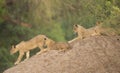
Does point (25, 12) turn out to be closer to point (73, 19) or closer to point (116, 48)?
point (73, 19)

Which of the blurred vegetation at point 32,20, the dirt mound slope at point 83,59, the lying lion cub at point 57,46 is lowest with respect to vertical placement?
the dirt mound slope at point 83,59

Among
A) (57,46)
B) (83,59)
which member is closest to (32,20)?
(57,46)

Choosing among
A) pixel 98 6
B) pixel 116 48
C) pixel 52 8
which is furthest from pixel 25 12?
pixel 116 48

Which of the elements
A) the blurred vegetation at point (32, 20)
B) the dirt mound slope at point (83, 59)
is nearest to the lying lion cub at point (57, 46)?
the dirt mound slope at point (83, 59)

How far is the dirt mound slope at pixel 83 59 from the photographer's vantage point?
1160 cm

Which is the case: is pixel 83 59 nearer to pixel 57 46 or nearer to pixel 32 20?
pixel 57 46

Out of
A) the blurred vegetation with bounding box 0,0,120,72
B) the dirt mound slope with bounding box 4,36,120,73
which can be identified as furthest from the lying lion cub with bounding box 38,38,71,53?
the blurred vegetation with bounding box 0,0,120,72

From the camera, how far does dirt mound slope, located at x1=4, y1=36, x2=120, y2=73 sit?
457 inches

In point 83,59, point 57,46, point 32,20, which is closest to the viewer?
point 83,59

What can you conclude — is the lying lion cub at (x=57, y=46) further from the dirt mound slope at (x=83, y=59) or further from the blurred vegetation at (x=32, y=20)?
the blurred vegetation at (x=32, y=20)

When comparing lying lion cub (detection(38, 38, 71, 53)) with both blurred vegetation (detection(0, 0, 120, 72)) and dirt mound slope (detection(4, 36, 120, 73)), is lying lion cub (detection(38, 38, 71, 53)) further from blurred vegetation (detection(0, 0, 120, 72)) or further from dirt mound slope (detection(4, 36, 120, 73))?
blurred vegetation (detection(0, 0, 120, 72))

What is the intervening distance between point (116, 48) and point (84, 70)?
1109mm

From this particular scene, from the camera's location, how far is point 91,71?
37.7 feet

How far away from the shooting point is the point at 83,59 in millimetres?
11852
